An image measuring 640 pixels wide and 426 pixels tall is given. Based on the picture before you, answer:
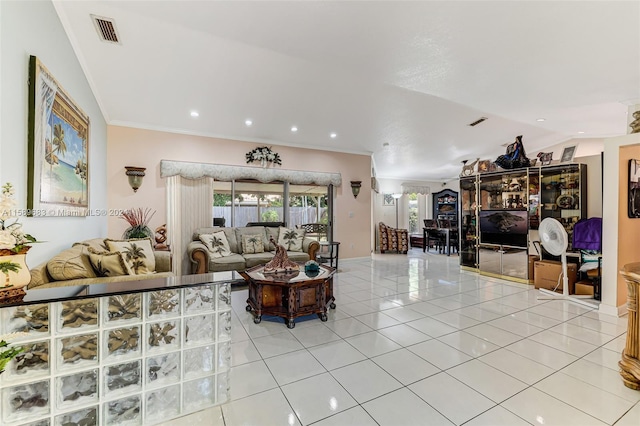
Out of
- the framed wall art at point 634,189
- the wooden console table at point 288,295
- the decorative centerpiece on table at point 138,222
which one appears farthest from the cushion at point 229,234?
the framed wall art at point 634,189

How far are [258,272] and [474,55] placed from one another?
347cm

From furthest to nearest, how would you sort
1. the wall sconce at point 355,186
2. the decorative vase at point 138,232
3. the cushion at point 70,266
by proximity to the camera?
the wall sconce at point 355,186
the decorative vase at point 138,232
the cushion at point 70,266

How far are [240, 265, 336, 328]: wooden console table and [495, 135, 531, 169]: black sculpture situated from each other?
413cm

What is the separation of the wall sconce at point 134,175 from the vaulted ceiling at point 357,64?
0.83m

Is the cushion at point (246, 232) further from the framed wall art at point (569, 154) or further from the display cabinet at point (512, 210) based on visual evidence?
the framed wall art at point (569, 154)

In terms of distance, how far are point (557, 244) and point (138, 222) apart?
661 centimetres

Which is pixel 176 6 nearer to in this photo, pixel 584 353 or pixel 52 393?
pixel 52 393

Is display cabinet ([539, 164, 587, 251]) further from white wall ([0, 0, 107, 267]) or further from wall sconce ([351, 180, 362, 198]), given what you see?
white wall ([0, 0, 107, 267])

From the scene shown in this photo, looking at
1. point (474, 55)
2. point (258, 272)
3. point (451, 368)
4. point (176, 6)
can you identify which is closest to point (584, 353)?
point (451, 368)

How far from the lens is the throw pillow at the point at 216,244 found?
4.72 meters

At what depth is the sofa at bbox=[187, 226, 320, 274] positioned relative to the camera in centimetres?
444

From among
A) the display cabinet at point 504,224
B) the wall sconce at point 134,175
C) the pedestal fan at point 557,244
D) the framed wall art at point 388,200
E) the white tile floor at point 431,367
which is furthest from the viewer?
the framed wall art at point 388,200

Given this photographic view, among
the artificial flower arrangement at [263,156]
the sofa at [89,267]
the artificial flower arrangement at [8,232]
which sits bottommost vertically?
the sofa at [89,267]

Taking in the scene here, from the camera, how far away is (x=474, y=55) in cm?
287
